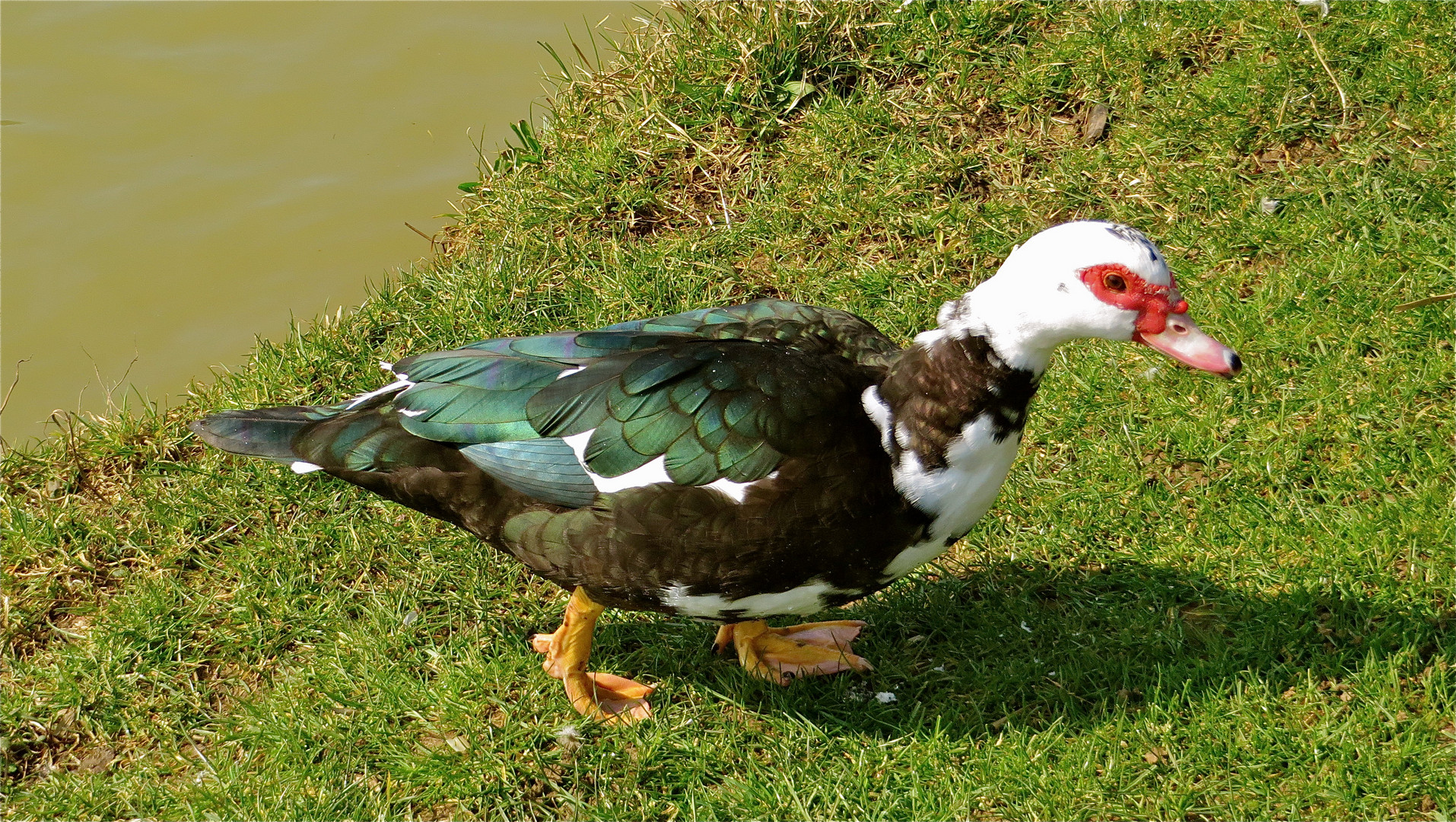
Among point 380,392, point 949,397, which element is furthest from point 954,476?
point 380,392

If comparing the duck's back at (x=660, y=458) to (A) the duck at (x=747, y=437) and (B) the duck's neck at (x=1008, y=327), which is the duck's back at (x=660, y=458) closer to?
(A) the duck at (x=747, y=437)

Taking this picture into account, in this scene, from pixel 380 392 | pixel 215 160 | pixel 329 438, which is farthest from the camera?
pixel 215 160

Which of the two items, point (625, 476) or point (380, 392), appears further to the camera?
point (380, 392)

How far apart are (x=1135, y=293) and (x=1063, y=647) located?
1118 millimetres

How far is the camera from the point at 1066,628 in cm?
325

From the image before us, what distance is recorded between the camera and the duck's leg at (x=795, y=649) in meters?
3.27

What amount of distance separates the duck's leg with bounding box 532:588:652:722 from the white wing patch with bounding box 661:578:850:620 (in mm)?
304

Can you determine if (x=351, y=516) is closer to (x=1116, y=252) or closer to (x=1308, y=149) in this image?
(x=1116, y=252)

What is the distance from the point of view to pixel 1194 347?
260 centimetres

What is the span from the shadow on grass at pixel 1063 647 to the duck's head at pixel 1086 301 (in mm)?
857

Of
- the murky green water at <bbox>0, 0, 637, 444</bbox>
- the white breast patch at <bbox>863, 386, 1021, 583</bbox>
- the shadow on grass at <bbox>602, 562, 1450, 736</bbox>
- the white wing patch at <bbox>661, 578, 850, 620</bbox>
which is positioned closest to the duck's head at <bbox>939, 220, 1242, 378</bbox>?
the white breast patch at <bbox>863, 386, 1021, 583</bbox>

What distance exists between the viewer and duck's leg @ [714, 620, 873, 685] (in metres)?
3.27

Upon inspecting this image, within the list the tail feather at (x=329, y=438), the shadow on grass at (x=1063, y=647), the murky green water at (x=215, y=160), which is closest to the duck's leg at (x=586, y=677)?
the shadow on grass at (x=1063, y=647)

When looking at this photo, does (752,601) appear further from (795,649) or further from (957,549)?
(957,549)
